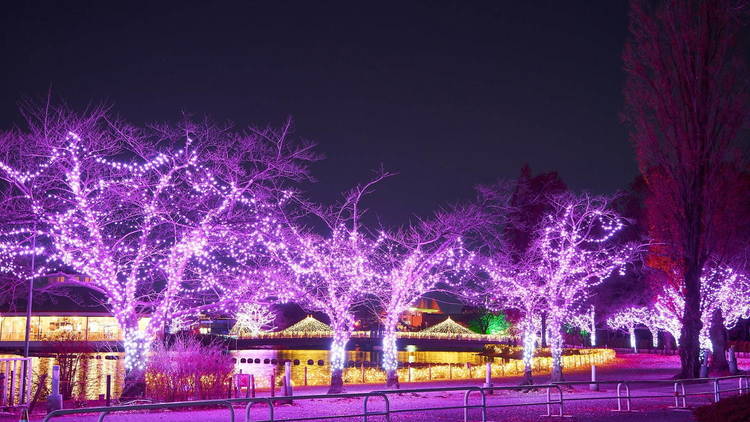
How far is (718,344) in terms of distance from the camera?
37188 mm

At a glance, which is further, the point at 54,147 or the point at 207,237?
the point at 207,237

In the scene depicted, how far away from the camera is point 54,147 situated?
1908 centimetres

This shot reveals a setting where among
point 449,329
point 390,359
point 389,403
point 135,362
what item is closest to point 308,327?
→ point 449,329

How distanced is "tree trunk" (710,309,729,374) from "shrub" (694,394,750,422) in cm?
2616

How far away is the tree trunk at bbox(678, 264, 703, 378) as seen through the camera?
93.9 feet

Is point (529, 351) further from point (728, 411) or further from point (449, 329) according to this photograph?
point (449, 329)

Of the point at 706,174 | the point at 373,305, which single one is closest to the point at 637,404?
the point at 373,305

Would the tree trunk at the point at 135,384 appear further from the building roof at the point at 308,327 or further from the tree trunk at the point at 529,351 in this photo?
the building roof at the point at 308,327

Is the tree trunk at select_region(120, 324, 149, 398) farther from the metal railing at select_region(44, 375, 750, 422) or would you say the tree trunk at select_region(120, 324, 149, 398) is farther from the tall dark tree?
the tall dark tree

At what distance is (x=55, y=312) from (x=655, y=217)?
58.2 metres

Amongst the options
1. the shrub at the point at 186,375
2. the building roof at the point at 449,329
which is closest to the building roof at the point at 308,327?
the building roof at the point at 449,329

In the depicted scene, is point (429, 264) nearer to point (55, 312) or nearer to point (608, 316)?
point (608, 316)

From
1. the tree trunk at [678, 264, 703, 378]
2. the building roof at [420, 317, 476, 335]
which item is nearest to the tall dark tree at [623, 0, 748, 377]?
the tree trunk at [678, 264, 703, 378]

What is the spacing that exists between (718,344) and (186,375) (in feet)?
95.2
